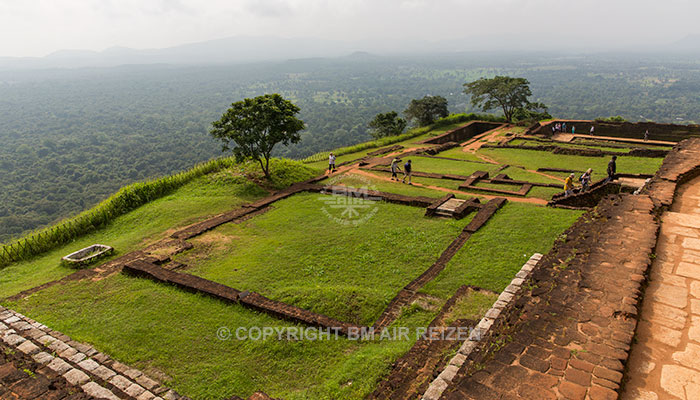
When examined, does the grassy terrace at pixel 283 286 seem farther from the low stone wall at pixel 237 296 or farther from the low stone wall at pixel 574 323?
the low stone wall at pixel 574 323

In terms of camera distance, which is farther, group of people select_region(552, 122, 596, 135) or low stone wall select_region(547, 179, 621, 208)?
group of people select_region(552, 122, 596, 135)

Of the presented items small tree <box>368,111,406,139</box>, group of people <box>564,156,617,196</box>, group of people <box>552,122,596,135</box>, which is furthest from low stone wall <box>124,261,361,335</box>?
small tree <box>368,111,406,139</box>

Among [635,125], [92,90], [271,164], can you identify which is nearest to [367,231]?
[271,164]

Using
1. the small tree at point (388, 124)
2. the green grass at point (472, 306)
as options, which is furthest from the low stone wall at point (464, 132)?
the green grass at point (472, 306)

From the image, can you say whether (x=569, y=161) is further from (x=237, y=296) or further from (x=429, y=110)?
(x=429, y=110)

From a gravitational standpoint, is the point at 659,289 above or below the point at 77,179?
above

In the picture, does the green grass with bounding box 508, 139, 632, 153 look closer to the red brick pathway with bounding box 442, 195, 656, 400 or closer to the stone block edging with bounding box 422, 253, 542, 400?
the red brick pathway with bounding box 442, 195, 656, 400

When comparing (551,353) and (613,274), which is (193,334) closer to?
(551,353)
